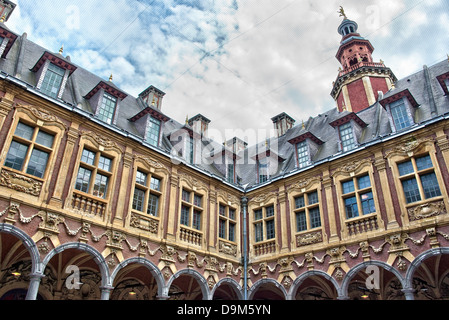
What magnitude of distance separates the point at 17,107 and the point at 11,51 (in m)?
4.07

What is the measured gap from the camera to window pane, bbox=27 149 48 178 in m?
10.9

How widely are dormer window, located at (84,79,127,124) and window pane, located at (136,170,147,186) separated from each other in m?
2.34

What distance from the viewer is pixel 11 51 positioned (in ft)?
44.4

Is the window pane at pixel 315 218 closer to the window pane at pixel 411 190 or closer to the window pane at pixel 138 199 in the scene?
the window pane at pixel 411 190

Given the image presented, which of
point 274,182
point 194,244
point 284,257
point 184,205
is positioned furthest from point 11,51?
point 284,257

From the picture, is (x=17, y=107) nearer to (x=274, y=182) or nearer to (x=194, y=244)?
(x=194, y=244)

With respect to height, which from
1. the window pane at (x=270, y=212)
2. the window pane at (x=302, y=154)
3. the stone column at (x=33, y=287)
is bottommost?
the stone column at (x=33, y=287)

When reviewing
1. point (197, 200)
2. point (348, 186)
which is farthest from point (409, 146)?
point (197, 200)

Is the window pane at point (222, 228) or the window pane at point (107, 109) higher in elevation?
the window pane at point (107, 109)

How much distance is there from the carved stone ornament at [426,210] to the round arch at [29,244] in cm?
1220

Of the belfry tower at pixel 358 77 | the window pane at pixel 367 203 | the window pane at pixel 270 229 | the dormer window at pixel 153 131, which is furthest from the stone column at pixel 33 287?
the belfry tower at pixel 358 77

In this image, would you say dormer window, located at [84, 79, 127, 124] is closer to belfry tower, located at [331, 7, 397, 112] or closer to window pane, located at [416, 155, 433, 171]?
window pane, located at [416, 155, 433, 171]

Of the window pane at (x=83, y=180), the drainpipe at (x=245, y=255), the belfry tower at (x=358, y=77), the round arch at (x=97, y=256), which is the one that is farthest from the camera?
the belfry tower at (x=358, y=77)

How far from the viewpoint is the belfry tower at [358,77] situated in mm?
20719
